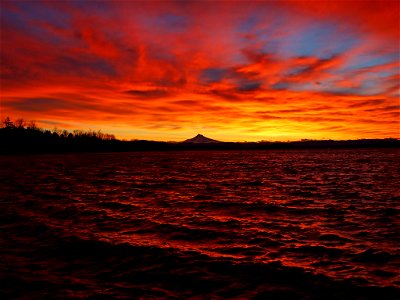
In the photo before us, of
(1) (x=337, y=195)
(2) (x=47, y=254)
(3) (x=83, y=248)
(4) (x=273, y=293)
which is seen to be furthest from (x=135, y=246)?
(1) (x=337, y=195)

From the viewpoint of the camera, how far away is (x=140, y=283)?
13.0m

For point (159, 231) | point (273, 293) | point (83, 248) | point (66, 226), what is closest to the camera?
point (273, 293)

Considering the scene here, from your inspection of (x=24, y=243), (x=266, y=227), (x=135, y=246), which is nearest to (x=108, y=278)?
(x=135, y=246)

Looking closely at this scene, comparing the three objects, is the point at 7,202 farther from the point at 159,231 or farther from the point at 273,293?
the point at 273,293

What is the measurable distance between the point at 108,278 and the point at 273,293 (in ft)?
20.1

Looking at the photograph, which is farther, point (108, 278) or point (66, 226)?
point (66, 226)

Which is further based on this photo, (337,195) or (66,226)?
(337,195)

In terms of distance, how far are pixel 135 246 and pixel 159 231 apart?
3116 millimetres

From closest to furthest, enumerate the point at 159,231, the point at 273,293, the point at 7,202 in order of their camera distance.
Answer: the point at 273,293
the point at 159,231
the point at 7,202

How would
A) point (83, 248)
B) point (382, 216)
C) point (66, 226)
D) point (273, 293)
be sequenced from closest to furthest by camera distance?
1. point (273, 293)
2. point (83, 248)
3. point (66, 226)
4. point (382, 216)

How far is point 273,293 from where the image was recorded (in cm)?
1220

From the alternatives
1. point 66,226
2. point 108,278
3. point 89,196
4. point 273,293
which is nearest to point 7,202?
point 89,196

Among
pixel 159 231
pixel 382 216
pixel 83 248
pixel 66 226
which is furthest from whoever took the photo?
pixel 382 216

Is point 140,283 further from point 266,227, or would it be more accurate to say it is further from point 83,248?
point 266,227
